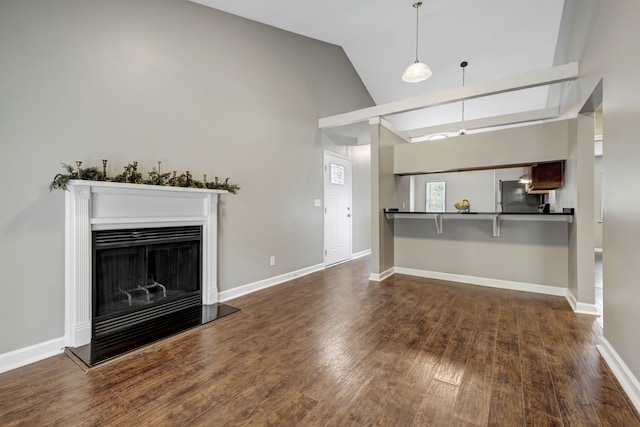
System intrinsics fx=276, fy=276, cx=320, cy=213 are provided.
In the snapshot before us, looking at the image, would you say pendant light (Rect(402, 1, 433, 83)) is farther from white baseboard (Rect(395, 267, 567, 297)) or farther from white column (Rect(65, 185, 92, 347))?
white column (Rect(65, 185, 92, 347))

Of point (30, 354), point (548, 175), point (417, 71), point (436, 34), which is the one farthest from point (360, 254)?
point (30, 354)

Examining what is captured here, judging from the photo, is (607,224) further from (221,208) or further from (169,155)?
(169,155)

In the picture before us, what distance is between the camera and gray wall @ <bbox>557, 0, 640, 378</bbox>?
5.42 feet

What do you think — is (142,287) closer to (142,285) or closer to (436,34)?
(142,285)

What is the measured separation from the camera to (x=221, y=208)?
340cm

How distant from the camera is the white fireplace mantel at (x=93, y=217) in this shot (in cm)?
220

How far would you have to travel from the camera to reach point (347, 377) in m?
1.84

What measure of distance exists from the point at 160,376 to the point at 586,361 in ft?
9.97

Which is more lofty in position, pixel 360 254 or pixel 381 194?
pixel 381 194

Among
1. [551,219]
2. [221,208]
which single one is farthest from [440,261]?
[221,208]

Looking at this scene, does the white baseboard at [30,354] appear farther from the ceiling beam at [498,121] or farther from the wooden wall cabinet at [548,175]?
the wooden wall cabinet at [548,175]

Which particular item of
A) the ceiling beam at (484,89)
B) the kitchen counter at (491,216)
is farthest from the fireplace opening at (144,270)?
the ceiling beam at (484,89)

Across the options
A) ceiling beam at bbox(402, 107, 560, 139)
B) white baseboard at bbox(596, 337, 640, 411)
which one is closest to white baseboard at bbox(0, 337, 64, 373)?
white baseboard at bbox(596, 337, 640, 411)

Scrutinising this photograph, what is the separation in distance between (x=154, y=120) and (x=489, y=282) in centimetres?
469
